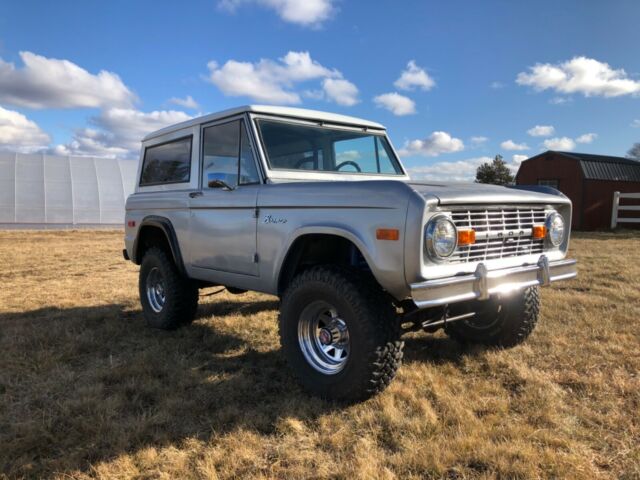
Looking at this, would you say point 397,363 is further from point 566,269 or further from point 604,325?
point 604,325

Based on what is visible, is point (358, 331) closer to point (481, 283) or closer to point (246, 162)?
point (481, 283)

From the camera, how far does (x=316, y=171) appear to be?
4.14 metres

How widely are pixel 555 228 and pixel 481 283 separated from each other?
3.84 ft

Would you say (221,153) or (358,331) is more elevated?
(221,153)

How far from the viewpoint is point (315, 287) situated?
311 cm

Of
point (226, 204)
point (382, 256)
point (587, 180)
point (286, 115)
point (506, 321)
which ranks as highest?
point (587, 180)

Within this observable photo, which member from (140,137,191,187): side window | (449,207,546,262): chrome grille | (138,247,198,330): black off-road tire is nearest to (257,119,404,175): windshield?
(140,137,191,187): side window

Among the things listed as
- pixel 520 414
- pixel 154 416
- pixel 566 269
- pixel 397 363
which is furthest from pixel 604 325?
pixel 154 416

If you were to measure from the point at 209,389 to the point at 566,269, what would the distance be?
271 centimetres

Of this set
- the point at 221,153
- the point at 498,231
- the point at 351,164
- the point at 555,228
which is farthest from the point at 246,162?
the point at 555,228

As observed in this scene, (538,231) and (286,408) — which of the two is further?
(538,231)

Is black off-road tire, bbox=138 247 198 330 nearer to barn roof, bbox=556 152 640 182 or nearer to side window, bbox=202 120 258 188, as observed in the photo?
side window, bbox=202 120 258 188

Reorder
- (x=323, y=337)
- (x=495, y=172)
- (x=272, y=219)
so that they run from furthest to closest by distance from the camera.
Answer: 1. (x=495, y=172)
2. (x=272, y=219)
3. (x=323, y=337)

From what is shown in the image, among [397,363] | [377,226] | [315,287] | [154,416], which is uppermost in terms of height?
[377,226]
